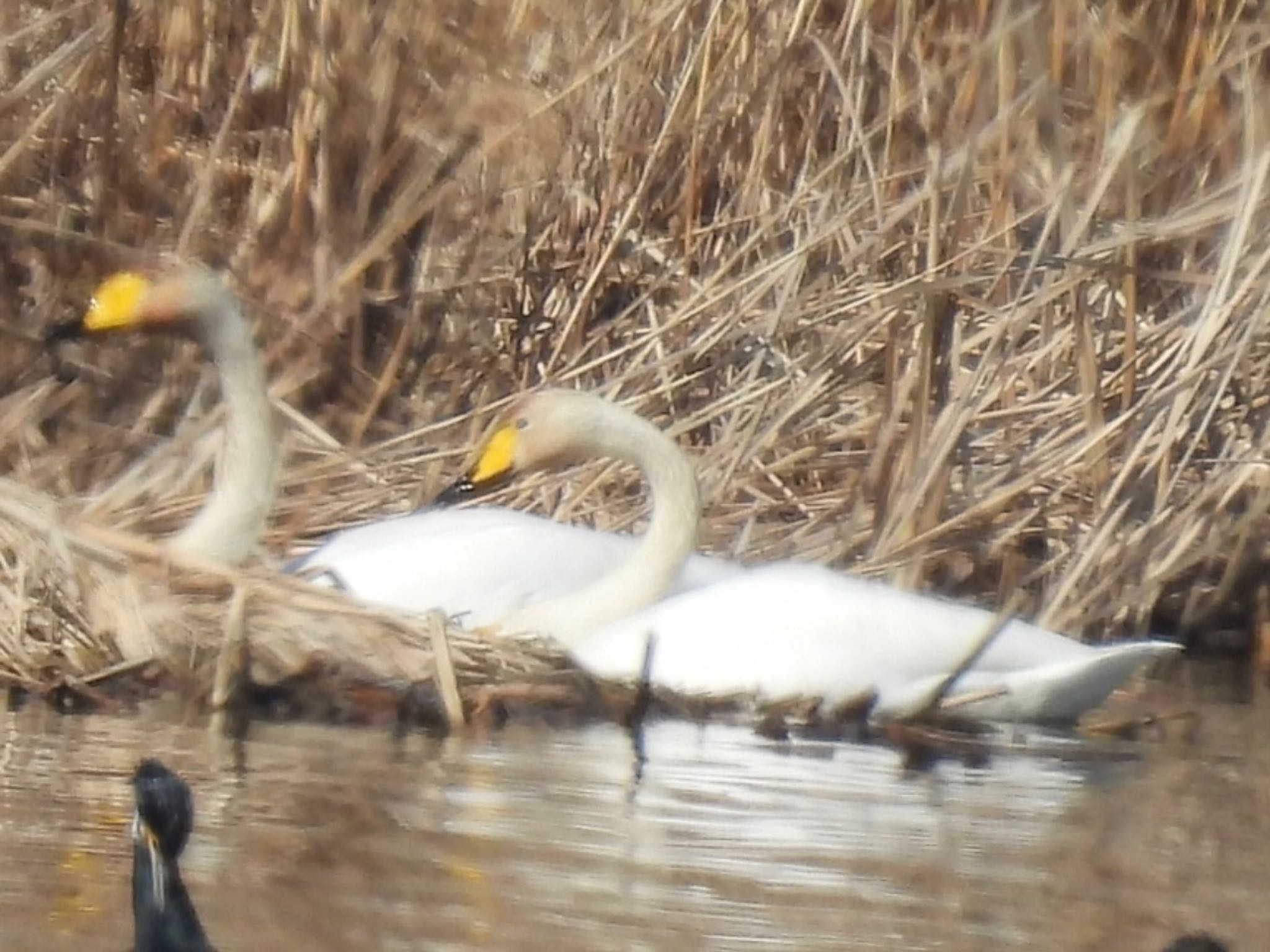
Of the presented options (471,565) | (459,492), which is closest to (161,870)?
(471,565)

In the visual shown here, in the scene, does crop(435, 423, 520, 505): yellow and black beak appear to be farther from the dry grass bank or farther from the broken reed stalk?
the broken reed stalk

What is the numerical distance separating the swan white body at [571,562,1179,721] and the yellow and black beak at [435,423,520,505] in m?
0.79

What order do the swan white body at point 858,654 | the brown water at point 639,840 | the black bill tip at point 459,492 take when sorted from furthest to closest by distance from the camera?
the black bill tip at point 459,492, the swan white body at point 858,654, the brown water at point 639,840

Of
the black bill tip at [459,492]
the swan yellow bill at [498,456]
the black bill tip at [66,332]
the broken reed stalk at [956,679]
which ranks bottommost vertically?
the broken reed stalk at [956,679]

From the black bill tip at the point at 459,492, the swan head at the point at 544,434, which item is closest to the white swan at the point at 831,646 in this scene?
the swan head at the point at 544,434

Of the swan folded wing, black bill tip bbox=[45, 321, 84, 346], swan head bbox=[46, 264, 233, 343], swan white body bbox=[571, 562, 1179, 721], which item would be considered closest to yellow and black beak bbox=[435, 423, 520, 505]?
swan head bbox=[46, 264, 233, 343]

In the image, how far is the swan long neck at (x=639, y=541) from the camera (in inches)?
258

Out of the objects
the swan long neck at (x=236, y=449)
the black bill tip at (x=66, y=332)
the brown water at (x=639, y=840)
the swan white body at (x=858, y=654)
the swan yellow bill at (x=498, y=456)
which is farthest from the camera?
the black bill tip at (x=66, y=332)

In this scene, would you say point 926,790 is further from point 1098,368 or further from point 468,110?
point 468,110

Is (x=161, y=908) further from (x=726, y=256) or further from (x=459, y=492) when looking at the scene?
(x=726, y=256)

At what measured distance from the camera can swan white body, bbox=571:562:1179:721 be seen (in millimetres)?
6105

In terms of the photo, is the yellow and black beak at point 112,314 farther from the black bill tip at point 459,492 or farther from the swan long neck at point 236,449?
the black bill tip at point 459,492

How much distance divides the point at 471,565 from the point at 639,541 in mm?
461

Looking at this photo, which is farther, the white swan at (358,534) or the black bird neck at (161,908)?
the white swan at (358,534)
